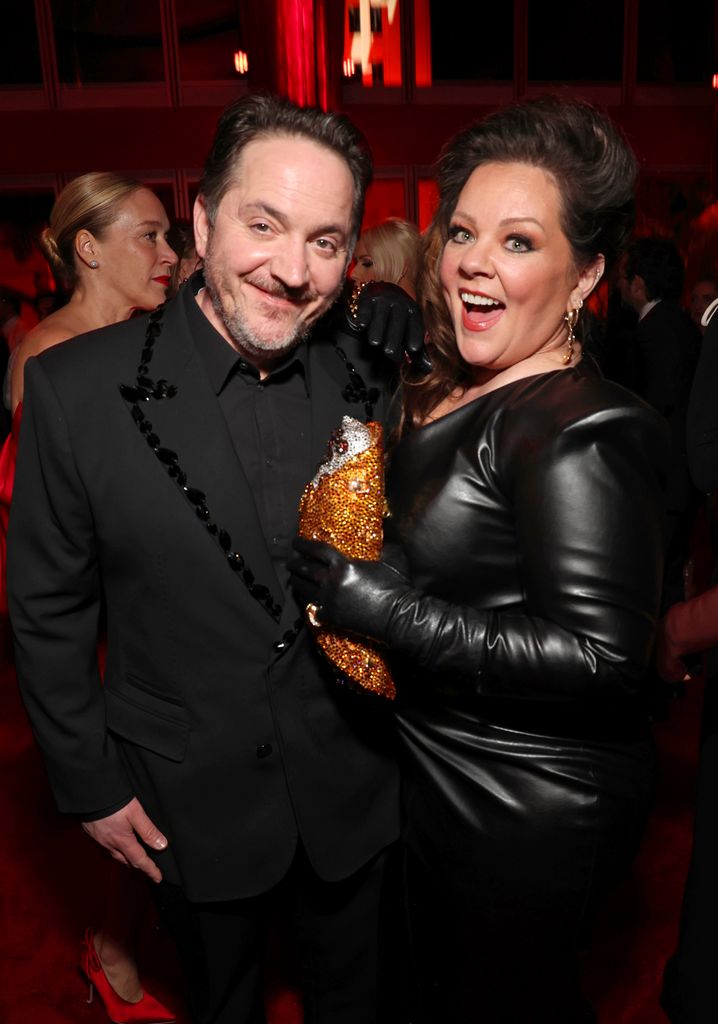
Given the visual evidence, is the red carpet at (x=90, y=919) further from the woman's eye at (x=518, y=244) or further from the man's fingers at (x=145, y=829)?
the woman's eye at (x=518, y=244)

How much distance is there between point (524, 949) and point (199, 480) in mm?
943

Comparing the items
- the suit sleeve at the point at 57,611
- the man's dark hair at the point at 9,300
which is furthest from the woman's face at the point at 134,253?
the man's dark hair at the point at 9,300

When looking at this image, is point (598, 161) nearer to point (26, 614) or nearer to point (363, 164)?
point (363, 164)

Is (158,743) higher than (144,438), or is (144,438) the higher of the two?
(144,438)

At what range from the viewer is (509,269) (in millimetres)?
1374

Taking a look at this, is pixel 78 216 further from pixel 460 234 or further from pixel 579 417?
pixel 579 417

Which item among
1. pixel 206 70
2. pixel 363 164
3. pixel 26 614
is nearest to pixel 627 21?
pixel 206 70

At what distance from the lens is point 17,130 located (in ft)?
28.8

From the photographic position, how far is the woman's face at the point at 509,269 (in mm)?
1371

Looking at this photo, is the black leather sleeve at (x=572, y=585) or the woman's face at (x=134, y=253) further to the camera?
the woman's face at (x=134, y=253)

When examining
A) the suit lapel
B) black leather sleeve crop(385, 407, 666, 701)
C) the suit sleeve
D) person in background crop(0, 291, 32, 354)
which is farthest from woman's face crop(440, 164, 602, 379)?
person in background crop(0, 291, 32, 354)

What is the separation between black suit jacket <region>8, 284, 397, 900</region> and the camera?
1.45 meters

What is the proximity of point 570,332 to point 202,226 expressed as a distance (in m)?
0.67

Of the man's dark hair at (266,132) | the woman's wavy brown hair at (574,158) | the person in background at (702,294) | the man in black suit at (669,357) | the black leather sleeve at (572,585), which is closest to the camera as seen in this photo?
the black leather sleeve at (572,585)
